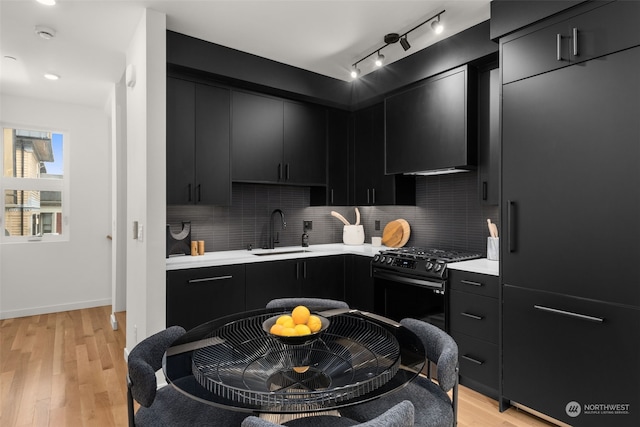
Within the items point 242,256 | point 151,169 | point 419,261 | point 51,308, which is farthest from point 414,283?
point 51,308

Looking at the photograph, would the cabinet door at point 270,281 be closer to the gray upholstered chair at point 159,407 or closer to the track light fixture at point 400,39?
the gray upholstered chair at point 159,407

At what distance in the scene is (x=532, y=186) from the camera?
7.09 feet

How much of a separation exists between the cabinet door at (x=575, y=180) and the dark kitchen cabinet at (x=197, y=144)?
7.09ft

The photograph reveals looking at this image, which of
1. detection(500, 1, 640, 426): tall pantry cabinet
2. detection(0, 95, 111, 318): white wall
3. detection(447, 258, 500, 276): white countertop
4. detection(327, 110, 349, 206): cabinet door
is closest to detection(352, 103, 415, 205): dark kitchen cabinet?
detection(327, 110, 349, 206): cabinet door

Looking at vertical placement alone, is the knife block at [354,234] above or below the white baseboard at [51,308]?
above

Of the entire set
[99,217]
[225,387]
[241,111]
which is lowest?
[225,387]

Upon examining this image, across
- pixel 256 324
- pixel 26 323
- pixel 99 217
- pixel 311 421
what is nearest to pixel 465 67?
pixel 256 324

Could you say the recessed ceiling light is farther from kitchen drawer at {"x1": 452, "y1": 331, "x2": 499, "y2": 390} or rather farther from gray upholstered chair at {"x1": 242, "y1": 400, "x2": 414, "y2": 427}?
kitchen drawer at {"x1": 452, "y1": 331, "x2": 499, "y2": 390}

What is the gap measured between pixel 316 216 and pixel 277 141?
111 centimetres

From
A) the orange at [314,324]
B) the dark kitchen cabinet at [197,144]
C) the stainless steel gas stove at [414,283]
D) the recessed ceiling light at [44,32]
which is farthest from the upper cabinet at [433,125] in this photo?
the recessed ceiling light at [44,32]

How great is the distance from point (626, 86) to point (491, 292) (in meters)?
1.35

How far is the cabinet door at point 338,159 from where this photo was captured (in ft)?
12.7

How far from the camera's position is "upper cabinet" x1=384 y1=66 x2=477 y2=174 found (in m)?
2.83

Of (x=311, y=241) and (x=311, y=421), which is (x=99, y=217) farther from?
(x=311, y=421)
